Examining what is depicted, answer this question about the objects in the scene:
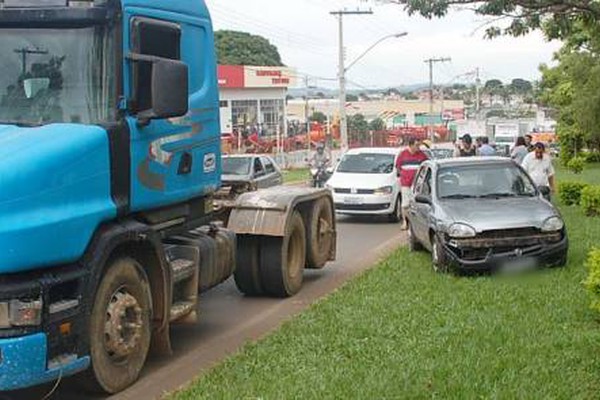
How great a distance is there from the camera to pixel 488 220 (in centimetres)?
1029

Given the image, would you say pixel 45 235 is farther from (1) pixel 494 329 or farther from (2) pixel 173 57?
(1) pixel 494 329

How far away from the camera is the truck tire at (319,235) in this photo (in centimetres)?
1126

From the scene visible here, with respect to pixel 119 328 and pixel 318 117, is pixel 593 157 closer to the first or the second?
pixel 119 328

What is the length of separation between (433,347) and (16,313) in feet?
10.3

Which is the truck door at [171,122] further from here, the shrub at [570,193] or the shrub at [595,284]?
the shrub at [570,193]

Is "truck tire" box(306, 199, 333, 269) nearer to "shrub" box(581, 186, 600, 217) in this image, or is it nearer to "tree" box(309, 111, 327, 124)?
"shrub" box(581, 186, 600, 217)

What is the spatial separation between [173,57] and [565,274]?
5.15m

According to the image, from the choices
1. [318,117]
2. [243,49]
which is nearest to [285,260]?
[243,49]

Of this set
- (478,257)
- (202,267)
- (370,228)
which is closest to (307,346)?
(202,267)

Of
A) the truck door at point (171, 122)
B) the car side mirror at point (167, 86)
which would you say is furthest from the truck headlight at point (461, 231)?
the car side mirror at point (167, 86)

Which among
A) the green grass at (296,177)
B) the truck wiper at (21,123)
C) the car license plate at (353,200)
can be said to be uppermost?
the truck wiper at (21,123)

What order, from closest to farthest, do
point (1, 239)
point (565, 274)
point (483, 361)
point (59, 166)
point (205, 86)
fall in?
point (1, 239) → point (59, 166) → point (483, 361) → point (205, 86) → point (565, 274)

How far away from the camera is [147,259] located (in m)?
7.03

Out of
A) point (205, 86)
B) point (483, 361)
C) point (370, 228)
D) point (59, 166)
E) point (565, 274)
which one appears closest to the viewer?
point (59, 166)
